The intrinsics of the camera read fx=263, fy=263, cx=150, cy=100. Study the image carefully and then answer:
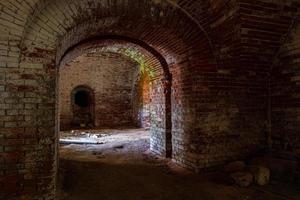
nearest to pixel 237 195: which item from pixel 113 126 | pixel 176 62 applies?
pixel 176 62

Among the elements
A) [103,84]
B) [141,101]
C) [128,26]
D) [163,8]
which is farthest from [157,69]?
[103,84]

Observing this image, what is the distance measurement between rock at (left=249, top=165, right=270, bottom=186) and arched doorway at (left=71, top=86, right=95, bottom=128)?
9.66m

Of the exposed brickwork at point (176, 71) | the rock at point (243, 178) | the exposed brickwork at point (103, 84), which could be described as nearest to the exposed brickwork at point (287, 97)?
the exposed brickwork at point (176, 71)

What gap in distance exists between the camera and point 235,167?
4652 mm

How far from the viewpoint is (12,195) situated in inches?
124

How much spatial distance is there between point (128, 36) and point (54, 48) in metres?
2.22

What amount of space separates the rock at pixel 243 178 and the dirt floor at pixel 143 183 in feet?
0.31

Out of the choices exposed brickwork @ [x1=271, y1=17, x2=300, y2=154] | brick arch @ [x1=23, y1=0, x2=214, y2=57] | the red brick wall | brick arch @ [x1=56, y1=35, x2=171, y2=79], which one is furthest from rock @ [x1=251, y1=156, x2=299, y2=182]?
the red brick wall

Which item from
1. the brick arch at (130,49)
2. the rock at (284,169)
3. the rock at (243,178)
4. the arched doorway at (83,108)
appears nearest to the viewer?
the rock at (243,178)

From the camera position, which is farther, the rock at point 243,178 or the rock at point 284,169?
the rock at point 284,169

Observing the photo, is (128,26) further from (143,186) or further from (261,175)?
(261,175)

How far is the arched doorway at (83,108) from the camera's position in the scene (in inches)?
504

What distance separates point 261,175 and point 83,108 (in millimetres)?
10280

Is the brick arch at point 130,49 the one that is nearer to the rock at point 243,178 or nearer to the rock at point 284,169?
the rock at point 243,178
